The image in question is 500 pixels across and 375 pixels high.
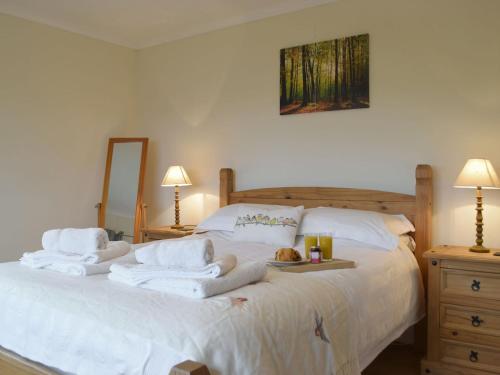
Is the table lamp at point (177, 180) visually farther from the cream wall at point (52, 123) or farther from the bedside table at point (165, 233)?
the cream wall at point (52, 123)

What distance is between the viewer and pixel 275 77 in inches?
143

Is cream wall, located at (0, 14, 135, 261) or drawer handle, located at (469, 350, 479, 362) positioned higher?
cream wall, located at (0, 14, 135, 261)

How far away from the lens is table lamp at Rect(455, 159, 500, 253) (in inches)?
100

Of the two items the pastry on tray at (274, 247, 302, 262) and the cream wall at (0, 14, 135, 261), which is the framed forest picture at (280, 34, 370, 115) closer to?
the pastry on tray at (274, 247, 302, 262)

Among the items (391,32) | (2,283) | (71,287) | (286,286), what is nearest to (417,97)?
(391,32)

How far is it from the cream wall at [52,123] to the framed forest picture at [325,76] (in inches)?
69.9

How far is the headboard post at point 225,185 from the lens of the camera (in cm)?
381

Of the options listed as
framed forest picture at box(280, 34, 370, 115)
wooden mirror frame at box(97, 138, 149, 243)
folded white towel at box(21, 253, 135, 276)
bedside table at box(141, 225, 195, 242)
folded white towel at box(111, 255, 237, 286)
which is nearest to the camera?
folded white towel at box(111, 255, 237, 286)

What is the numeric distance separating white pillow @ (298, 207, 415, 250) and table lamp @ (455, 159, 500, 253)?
41cm

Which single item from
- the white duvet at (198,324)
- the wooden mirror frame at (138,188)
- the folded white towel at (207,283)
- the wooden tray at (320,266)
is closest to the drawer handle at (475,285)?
the white duvet at (198,324)

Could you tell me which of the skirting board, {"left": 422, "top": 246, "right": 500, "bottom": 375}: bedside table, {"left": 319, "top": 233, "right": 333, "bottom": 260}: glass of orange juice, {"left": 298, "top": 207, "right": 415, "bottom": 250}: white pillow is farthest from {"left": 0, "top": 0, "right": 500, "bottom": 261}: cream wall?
the skirting board

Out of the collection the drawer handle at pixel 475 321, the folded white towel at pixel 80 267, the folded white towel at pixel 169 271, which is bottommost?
the drawer handle at pixel 475 321

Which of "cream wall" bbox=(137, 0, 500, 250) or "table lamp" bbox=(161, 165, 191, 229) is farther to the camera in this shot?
"table lamp" bbox=(161, 165, 191, 229)

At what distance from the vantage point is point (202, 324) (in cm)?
132
